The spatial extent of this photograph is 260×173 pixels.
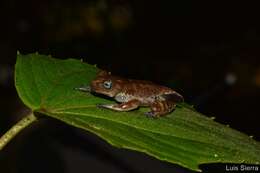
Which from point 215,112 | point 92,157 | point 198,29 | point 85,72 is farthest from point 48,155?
point 198,29


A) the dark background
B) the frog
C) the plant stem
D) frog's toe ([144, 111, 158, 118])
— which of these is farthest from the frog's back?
the dark background

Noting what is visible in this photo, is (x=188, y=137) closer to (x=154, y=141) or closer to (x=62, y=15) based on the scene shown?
(x=154, y=141)

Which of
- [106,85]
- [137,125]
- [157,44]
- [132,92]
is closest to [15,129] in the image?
[137,125]

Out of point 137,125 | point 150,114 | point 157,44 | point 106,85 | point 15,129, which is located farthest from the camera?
point 157,44

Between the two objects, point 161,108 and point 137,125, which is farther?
point 161,108

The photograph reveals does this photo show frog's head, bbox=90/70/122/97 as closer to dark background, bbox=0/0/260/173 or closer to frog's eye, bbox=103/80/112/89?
frog's eye, bbox=103/80/112/89

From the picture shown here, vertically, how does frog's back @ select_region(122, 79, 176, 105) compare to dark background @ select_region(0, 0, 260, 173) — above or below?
below

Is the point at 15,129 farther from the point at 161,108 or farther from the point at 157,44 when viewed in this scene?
the point at 157,44
